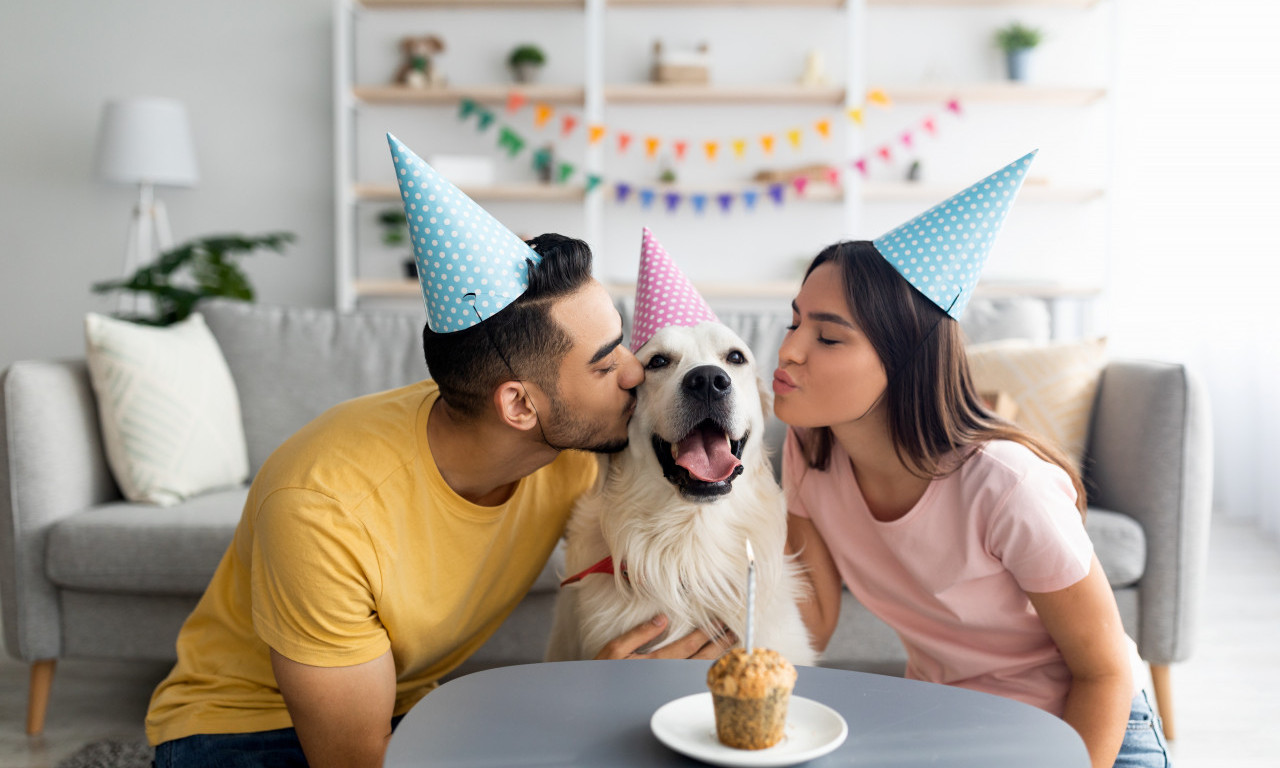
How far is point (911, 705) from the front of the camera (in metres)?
0.92

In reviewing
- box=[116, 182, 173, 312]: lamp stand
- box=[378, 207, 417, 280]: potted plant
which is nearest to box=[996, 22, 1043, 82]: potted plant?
box=[378, 207, 417, 280]: potted plant

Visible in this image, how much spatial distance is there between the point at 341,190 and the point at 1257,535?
4826 millimetres

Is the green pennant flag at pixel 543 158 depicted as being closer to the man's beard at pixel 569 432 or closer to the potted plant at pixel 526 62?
the potted plant at pixel 526 62

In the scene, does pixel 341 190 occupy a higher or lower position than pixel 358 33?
lower

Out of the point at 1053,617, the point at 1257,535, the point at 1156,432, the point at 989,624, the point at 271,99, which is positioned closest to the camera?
the point at 1053,617

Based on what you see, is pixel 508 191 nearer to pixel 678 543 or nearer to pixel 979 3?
pixel 979 3

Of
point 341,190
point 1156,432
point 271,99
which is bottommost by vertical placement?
point 1156,432

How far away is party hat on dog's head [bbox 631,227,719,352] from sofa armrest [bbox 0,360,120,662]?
1.60 m

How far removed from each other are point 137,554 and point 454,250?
152 centimetres

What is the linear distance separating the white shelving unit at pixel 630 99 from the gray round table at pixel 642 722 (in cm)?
391

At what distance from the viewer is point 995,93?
16.0 feet

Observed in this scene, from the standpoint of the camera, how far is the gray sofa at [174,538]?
218cm

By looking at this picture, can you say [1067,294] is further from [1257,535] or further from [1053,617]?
[1053,617]

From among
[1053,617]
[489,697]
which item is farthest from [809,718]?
[1053,617]
